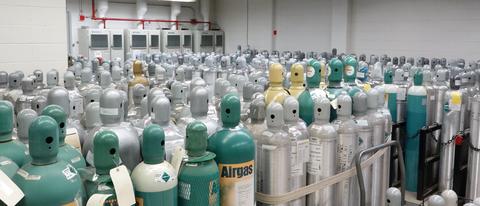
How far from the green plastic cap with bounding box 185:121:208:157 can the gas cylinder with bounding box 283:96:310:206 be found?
55 cm

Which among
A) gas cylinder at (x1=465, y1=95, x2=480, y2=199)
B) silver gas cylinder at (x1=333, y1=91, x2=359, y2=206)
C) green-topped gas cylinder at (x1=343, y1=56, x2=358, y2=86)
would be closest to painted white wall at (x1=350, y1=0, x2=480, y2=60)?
gas cylinder at (x1=465, y1=95, x2=480, y2=199)

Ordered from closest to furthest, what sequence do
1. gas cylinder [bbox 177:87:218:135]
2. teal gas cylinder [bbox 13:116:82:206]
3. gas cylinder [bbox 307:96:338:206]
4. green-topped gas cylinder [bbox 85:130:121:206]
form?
1. teal gas cylinder [bbox 13:116:82:206]
2. green-topped gas cylinder [bbox 85:130:121:206]
3. gas cylinder [bbox 177:87:218:135]
4. gas cylinder [bbox 307:96:338:206]

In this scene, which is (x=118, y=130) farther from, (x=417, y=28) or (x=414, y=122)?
(x=417, y=28)

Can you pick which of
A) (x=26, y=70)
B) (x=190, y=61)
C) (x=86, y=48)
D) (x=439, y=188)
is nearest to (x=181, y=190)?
(x=439, y=188)

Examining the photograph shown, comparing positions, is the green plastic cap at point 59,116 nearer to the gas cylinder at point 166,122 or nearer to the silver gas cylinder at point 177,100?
the gas cylinder at point 166,122

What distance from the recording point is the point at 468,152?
3811mm

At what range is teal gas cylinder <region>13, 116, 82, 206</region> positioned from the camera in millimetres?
1242

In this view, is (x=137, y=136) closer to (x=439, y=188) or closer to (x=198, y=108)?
(x=198, y=108)

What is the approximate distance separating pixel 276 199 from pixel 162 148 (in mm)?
669

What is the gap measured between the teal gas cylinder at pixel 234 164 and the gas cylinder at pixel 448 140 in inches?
100

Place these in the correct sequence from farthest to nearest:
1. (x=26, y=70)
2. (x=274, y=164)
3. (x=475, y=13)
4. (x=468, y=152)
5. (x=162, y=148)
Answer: (x=475, y=13) < (x=26, y=70) < (x=468, y=152) < (x=274, y=164) < (x=162, y=148)

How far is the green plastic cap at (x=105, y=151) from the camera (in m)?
1.37

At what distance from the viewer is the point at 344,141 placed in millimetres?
2303

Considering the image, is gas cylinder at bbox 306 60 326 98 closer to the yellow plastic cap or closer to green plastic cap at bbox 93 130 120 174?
the yellow plastic cap
